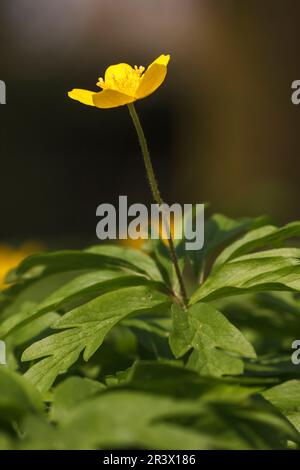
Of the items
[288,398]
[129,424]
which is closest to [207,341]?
[288,398]

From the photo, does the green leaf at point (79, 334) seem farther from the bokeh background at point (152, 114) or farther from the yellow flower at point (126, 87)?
the bokeh background at point (152, 114)

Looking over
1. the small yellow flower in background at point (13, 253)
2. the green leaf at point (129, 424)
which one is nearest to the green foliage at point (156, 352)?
the green leaf at point (129, 424)

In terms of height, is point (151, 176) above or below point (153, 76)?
below

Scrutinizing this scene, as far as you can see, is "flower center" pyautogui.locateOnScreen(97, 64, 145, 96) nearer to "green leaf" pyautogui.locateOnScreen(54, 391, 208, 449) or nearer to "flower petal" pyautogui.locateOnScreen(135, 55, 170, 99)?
"flower petal" pyautogui.locateOnScreen(135, 55, 170, 99)

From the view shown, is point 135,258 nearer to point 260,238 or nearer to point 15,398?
point 260,238

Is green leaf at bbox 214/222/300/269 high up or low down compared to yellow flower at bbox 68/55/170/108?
down

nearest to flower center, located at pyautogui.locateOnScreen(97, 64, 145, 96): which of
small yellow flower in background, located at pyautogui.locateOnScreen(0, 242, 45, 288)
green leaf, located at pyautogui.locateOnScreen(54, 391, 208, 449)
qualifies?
green leaf, located at pyautogui.locateOnScreen(54, 391, 208, 449)
